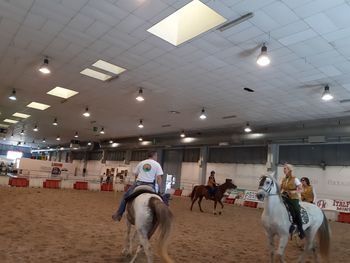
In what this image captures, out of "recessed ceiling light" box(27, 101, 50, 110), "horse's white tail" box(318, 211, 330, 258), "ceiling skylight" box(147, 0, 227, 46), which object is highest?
"ceiling skylight" box(147, 0, 227, 46)

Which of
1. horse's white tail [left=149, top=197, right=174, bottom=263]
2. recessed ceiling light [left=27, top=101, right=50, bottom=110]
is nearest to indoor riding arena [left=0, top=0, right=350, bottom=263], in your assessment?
horse's white tail [left=149, top=197, right=174, bottom=263]

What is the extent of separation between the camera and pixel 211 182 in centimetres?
1361

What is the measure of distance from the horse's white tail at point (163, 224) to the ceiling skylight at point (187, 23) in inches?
163

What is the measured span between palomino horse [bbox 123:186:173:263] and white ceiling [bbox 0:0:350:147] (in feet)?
12.6

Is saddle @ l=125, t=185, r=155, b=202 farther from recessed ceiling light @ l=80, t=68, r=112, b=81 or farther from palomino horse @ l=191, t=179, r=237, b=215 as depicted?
palomino horse @ l=191, t=179, r=237, b=215

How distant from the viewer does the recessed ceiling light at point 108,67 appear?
9.43 metres

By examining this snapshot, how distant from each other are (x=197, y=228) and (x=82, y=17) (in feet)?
21.3

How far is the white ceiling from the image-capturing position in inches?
234

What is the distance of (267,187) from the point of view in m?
5.00

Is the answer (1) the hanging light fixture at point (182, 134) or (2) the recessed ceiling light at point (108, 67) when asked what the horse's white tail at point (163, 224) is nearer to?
(2) the recessed ceiling light at point (108, 67)

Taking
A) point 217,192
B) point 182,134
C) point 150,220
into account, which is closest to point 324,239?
point 150,220

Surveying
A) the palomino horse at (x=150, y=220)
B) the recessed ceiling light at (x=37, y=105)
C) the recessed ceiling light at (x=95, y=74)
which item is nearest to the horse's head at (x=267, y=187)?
the palomino horse at (x=150, y=220)

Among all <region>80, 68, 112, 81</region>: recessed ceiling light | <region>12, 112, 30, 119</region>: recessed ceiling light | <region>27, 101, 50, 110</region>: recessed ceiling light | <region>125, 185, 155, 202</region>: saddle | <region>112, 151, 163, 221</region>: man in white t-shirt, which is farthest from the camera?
<region>12, 112, 30, 119</region>: recessed ceiling light

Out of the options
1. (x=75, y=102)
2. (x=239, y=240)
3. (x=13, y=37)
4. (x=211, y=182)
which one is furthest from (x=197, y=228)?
(x=75, y=102)
